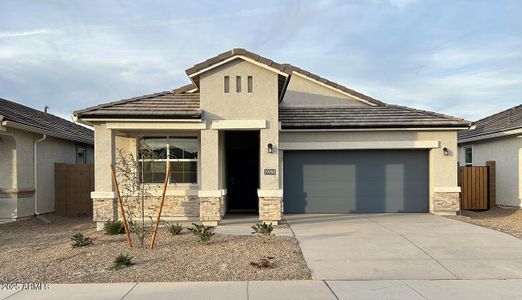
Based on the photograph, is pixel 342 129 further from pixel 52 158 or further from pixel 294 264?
pixel 52 158

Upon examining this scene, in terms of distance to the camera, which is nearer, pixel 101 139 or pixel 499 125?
pixel 101 139

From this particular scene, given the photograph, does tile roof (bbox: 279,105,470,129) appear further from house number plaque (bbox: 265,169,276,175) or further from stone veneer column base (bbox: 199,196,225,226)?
stone veneer column base (bbox: 199,196,225,226)

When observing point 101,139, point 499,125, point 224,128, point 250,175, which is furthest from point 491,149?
point 101,139

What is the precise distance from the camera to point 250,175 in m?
18.7

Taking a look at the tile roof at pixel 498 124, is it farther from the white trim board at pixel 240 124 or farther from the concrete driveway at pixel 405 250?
the white trim board at pixel 240 124

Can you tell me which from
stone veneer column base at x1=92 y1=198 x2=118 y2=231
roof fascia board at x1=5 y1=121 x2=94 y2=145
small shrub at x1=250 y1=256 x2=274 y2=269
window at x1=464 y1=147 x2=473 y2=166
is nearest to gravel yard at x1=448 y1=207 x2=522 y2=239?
window at x1=464 y1=147 x2=473 y2=166

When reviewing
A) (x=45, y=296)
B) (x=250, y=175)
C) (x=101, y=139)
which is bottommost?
(x=45, y=296)

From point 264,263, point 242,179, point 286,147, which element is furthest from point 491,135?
point 264,263

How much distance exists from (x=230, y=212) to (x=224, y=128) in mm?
4797

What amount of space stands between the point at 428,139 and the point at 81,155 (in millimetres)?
15321

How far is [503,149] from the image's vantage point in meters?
18.6

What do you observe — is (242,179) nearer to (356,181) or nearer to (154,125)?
(356,181)

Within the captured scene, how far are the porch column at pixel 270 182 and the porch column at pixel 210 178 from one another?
4.41 ft

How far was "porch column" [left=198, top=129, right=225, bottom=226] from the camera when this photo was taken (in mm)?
13852
